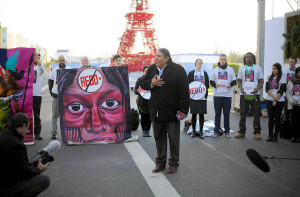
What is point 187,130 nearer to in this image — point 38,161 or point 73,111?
point 73,111

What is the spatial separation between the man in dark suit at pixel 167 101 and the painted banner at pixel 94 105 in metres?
2.24

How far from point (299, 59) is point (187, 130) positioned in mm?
5518

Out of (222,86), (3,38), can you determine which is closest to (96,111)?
(222,86)

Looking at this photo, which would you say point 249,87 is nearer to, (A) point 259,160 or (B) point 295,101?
(B) point 295,101

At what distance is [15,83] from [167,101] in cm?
368

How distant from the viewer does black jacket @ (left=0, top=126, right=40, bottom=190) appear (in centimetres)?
335

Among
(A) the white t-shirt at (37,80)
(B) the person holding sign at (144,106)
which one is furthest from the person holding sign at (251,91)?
(A) the white t-shirt at (37,80)

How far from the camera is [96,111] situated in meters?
7.43

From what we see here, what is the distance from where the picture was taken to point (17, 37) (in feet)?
367

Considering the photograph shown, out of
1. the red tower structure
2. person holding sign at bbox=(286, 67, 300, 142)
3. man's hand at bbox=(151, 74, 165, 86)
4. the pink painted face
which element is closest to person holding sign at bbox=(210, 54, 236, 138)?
person holding sign at bbox=(286, 67, 300, 142)

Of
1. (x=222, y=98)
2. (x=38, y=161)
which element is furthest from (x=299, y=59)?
(x=38, y=161)

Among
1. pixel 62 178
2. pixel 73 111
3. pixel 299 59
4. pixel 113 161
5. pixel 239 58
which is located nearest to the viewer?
pixel 62 178

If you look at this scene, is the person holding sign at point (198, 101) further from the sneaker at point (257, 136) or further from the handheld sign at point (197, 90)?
the sneaker at point (257, 136)

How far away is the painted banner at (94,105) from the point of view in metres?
7.31
